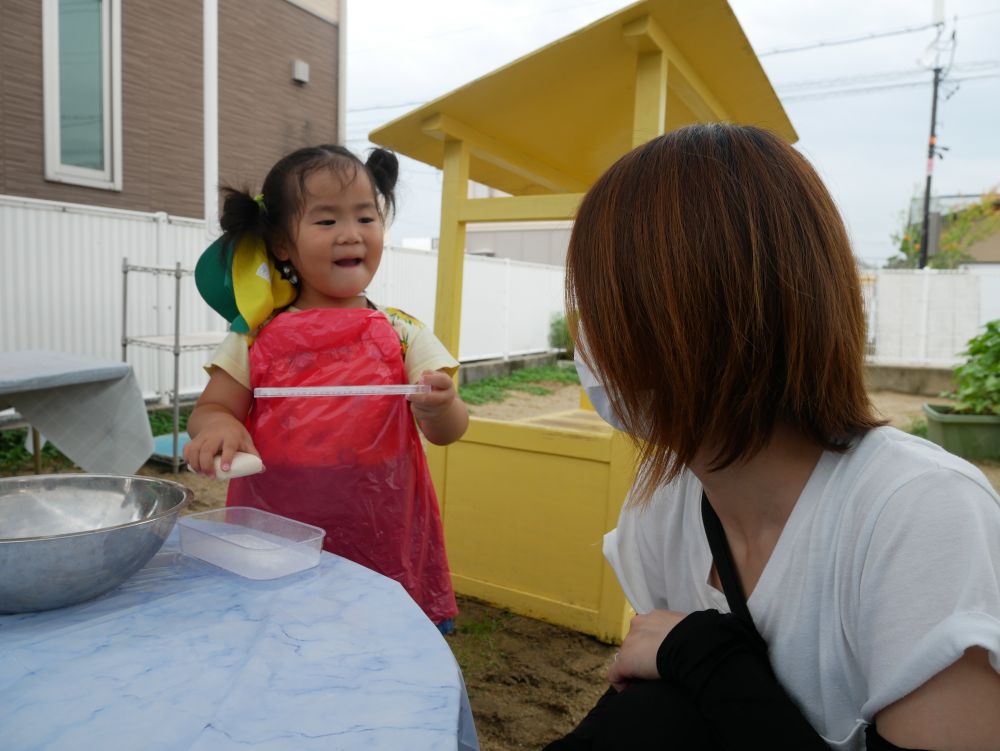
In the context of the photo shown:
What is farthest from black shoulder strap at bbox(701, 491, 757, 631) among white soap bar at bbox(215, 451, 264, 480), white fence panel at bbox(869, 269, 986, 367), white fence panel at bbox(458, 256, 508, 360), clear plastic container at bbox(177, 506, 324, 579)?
white fence panel at bbox(869, 269, 986, 367)

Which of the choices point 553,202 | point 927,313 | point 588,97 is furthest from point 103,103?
point 927,313

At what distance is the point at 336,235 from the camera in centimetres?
167

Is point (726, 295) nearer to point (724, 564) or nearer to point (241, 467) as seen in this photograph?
point (724, 564)

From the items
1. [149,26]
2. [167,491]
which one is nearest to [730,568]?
[167,491]

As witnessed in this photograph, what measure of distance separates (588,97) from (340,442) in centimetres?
166

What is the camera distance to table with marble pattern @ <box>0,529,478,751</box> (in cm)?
64

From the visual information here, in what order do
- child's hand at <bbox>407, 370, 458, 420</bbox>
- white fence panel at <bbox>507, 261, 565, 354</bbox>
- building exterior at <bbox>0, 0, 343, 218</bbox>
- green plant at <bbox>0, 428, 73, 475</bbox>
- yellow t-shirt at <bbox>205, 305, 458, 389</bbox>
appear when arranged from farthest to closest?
white fence panel at <bbox>507, 261, 565, 354</bbox> → building exterior at <bbox>0, 0, 343, 218</bbox> → green plant at <bbox>0, 428, 73, 475</bbox> → yellow t-shirt at <bbox>205, 305, 458, 389</bbox> → child's hand at <bbox>407, 370, 458, 420</bbox>

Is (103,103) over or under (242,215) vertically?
over

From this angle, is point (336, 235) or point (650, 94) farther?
point (650, 94)

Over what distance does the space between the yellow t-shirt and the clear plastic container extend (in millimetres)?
542

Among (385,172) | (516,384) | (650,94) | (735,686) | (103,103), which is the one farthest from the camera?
(516,384)

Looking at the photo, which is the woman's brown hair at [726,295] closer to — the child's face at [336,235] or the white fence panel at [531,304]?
the child's face at [336,235]

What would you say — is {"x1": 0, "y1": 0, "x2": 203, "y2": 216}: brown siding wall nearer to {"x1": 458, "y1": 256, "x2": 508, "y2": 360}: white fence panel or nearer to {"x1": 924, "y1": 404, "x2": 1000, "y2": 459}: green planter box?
{"x1": 458, "y1": 256, "x2": 508, "y2": 360}: white fence panel

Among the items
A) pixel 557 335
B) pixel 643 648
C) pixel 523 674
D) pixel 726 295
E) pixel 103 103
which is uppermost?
pixel 103 103
